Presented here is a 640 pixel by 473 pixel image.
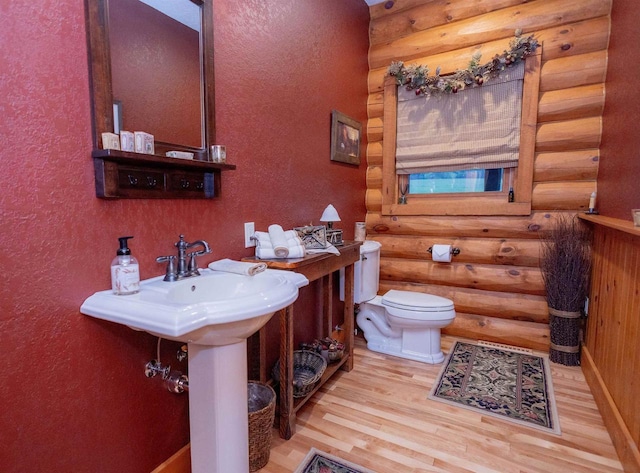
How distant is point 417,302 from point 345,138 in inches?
54.5

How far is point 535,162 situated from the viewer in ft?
8.46

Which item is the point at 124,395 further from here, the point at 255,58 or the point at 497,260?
the point at 497,260

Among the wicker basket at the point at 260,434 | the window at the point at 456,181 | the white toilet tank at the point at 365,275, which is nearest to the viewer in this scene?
the wicker basket at the point at 260,434

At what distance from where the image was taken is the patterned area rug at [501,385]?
6.18ft

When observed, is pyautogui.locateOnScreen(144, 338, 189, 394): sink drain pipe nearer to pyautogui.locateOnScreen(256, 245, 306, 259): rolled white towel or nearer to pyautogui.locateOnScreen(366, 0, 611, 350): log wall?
pyautogui.locateOnScreen(256, 245, 306, 259): rolled white towel

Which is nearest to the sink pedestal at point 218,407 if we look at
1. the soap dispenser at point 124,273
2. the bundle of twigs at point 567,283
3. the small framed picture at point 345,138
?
the soap dispenser at point 124,273

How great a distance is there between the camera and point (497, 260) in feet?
8.94

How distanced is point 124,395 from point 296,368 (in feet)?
3.41

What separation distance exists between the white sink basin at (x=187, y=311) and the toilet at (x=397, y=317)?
1441 millimetres

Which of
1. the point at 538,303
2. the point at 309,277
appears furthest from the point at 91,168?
the point at 538,303

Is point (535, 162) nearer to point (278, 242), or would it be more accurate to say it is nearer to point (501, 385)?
point (501, 385)

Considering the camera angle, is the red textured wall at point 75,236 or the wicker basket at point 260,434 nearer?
the red textured wall at point 75,236

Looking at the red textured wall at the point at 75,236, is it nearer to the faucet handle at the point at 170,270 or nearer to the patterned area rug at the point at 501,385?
the faucet handle at the point at 170,270

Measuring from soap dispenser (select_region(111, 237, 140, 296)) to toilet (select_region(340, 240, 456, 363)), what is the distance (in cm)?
167
